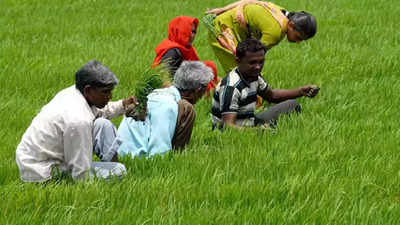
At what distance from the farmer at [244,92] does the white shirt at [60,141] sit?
1765mm

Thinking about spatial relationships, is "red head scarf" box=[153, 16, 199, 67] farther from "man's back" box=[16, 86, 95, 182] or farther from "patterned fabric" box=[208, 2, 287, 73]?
"man's back" box=[16, 86, 95, 182]

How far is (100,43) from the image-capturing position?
957 centimetres

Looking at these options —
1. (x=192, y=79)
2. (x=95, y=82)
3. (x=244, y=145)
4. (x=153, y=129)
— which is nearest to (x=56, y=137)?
(x=95, y=82)

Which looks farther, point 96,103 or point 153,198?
point 96,103

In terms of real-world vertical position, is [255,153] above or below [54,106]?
below

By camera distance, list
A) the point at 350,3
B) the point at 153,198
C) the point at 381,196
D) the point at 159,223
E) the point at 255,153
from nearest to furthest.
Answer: the point at 159,223, the point at 153,198, the point at 381,196, the point at 255,153, the point at 350,3

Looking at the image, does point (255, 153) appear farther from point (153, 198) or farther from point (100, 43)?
point (100, 43)

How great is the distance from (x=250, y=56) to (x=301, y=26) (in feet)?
2.75

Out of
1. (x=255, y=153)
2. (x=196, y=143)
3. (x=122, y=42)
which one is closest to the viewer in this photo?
(x=255, y=153)

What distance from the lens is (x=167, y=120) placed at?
5098 mm

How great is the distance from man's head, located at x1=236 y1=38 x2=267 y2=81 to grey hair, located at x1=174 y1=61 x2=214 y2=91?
1.80 ft

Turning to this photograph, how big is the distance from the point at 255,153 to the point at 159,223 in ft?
4.91

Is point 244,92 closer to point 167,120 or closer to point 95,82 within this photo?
point 167,120

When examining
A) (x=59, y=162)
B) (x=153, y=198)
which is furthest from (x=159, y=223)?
(x=59, y=162)
